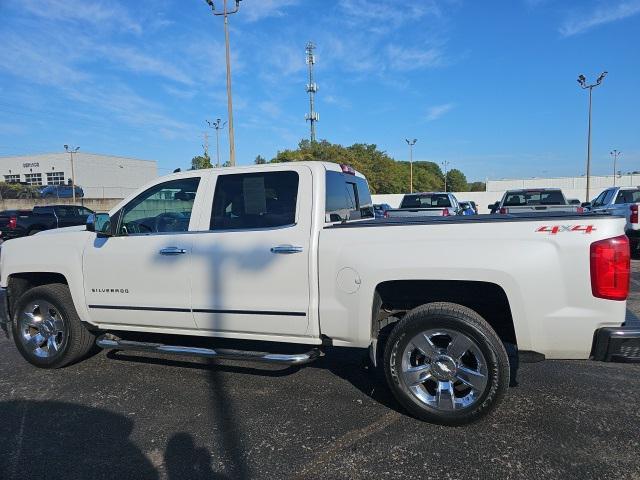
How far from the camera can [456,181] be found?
138m

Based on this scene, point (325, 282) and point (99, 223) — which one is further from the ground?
point (99, 223)

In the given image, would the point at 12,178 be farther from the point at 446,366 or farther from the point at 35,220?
the point at 446,366

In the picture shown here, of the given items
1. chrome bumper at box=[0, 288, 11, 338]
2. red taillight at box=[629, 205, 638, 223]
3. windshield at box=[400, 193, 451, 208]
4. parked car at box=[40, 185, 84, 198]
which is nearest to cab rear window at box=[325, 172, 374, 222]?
chrome bumper at box=[0, 288, 11, 338]

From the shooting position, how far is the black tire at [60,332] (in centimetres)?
466

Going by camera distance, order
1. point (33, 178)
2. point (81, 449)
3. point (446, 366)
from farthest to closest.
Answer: point (33, 178), point (446, 366), point (81, 449)

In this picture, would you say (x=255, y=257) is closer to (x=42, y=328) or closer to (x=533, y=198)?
(x=42, y=328)

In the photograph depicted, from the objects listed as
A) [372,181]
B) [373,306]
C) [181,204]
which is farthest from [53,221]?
[372,181]

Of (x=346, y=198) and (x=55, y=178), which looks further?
(x=55, y=178)

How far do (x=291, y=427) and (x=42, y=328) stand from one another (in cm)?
291

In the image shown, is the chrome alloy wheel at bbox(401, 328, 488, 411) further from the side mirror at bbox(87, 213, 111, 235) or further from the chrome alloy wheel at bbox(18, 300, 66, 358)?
the chrome alloy wheel at bbox(18, 300, 66, 358)

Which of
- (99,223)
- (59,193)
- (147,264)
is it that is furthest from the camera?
(59,193)

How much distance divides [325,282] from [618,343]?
2.01 meters

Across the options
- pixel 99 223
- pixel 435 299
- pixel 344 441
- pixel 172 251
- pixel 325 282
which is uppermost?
pixel 99 223

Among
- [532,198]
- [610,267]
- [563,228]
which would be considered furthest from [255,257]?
[532,198]
